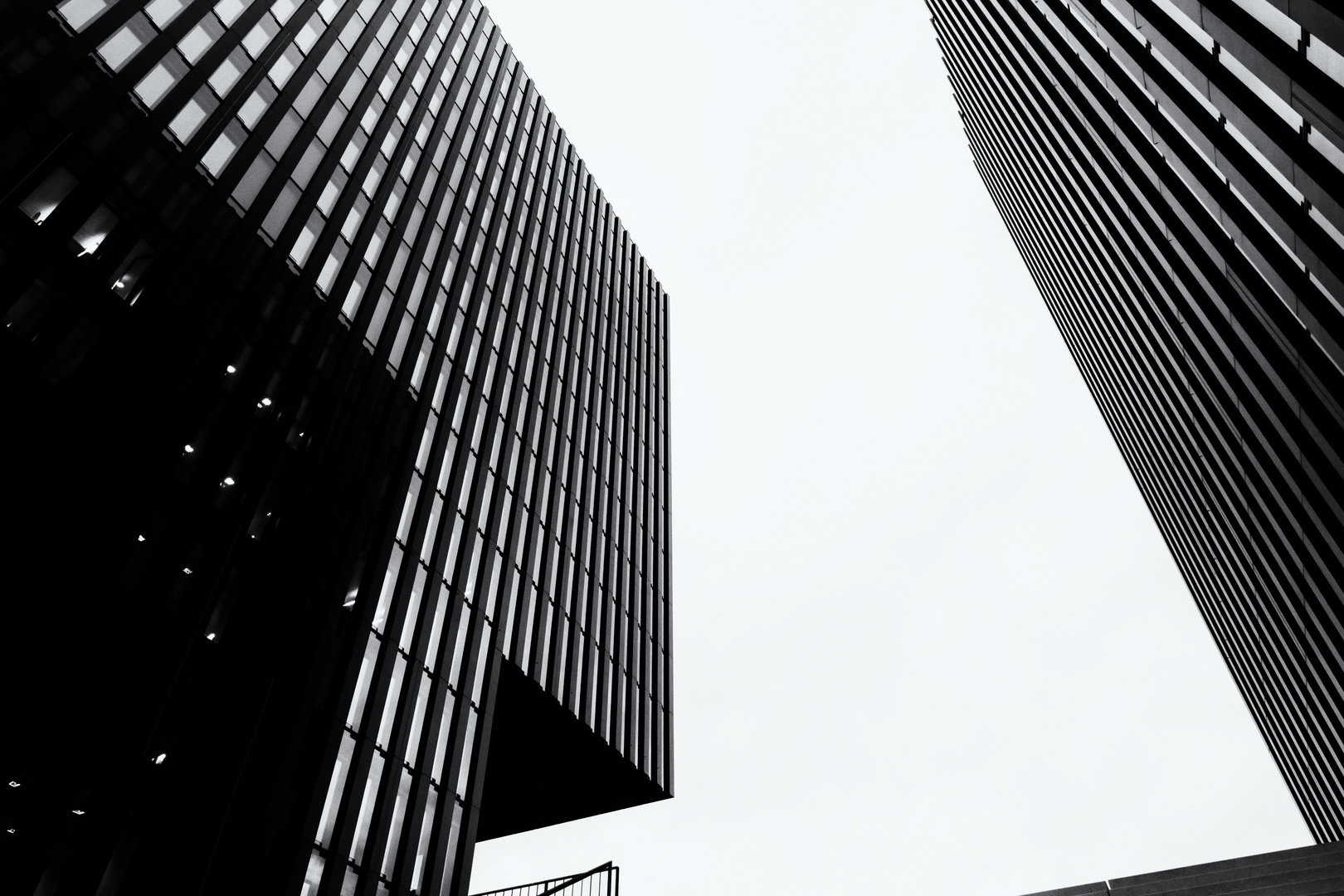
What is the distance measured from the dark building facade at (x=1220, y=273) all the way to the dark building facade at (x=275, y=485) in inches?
863

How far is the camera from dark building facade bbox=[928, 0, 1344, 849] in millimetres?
16453

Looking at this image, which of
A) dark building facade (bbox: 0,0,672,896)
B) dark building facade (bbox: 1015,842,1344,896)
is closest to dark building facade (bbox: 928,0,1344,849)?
dark building facade (bbox: 1015,842,1344,896)

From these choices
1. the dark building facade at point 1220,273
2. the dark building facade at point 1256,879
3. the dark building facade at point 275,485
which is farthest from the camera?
the dark building facade at point 1220,273

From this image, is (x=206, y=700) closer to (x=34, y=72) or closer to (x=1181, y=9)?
(x=34, y=72)

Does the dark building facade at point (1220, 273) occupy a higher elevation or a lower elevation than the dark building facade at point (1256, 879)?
higher

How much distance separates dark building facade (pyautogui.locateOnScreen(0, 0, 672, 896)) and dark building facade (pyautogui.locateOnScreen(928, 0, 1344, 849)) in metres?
21.9

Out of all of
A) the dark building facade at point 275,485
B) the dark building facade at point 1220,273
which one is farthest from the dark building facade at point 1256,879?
the dark building facade at point 275,485

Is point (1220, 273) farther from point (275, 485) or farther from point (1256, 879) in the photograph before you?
point (275, 485)

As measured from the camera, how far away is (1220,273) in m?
25.2

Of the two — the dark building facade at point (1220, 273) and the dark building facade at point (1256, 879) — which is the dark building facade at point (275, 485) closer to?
the dark building facade at point (1256, 879)

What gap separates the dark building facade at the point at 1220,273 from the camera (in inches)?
648

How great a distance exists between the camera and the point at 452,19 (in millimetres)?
41562

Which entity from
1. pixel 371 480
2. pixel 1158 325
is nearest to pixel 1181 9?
pixel 1158 325

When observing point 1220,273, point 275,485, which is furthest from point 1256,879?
point 275,485
